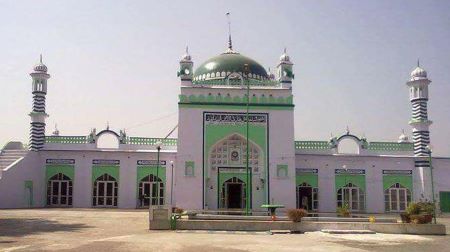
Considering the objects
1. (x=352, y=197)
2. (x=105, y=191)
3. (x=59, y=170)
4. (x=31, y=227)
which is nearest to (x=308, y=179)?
(x=352, y=197)

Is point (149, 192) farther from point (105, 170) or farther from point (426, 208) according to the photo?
point (426, 208)

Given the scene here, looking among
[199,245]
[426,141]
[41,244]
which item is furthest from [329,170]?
[41,244]

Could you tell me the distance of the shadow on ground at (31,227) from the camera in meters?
13.7

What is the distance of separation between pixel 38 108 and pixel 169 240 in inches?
745

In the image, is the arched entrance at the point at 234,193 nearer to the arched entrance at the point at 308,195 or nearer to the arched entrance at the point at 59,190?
the arched entrance at the point at 308,195

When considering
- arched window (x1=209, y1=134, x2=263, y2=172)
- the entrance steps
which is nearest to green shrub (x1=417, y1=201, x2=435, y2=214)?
the entrance steps

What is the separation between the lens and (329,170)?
90.5ft

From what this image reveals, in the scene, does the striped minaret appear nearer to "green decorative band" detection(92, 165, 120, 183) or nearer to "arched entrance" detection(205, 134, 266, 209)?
"green decorative band" detection(92, 165, 120, 183)

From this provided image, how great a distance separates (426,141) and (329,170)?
19.4ft

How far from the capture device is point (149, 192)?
27547 mm

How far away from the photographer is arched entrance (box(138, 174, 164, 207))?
1074 inches

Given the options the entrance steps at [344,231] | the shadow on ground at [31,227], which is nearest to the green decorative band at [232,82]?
the shadow on ground at [31,227]

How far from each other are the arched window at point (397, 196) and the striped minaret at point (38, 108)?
20.5 metres

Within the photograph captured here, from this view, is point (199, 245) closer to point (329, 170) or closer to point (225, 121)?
point (225, 121)
